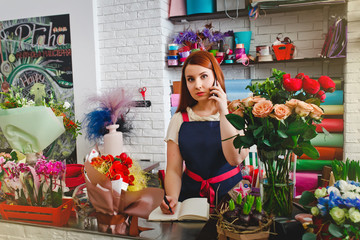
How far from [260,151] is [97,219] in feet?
2.19

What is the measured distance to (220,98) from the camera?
1.70 metres

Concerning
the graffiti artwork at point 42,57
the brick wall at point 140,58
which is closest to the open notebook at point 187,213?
the brick wall at point 140,58

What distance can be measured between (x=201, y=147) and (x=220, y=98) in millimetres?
315

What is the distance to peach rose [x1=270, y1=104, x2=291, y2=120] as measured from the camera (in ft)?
3.62

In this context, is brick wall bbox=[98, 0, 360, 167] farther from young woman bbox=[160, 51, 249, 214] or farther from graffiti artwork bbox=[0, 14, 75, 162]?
young woman bbox=[160, 51, 249, 214]

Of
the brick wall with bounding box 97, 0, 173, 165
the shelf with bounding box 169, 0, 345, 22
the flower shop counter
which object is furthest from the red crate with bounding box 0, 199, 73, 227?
the shelf with bounding box 169, 0, 345, 22

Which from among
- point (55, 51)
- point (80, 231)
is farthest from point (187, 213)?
A: point (55, 51)

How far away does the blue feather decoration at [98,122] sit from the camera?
2994 millimetres

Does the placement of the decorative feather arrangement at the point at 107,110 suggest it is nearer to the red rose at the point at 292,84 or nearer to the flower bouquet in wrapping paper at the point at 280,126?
the flower bouquet in wrapping paper at the point at 280,126

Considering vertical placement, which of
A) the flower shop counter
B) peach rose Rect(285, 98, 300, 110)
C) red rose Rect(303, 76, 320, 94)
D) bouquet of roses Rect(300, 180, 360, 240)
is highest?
red rose Rect(303, 76, 320, 94)

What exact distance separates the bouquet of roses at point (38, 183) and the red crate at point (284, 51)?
254cm

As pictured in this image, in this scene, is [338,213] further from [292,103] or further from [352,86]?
[352,86]

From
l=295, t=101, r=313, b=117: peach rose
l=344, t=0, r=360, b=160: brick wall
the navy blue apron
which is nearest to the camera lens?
l=295, t=101, r=313, b=117: peach rose

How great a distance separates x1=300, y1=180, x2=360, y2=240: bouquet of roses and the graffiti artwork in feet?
10.7
